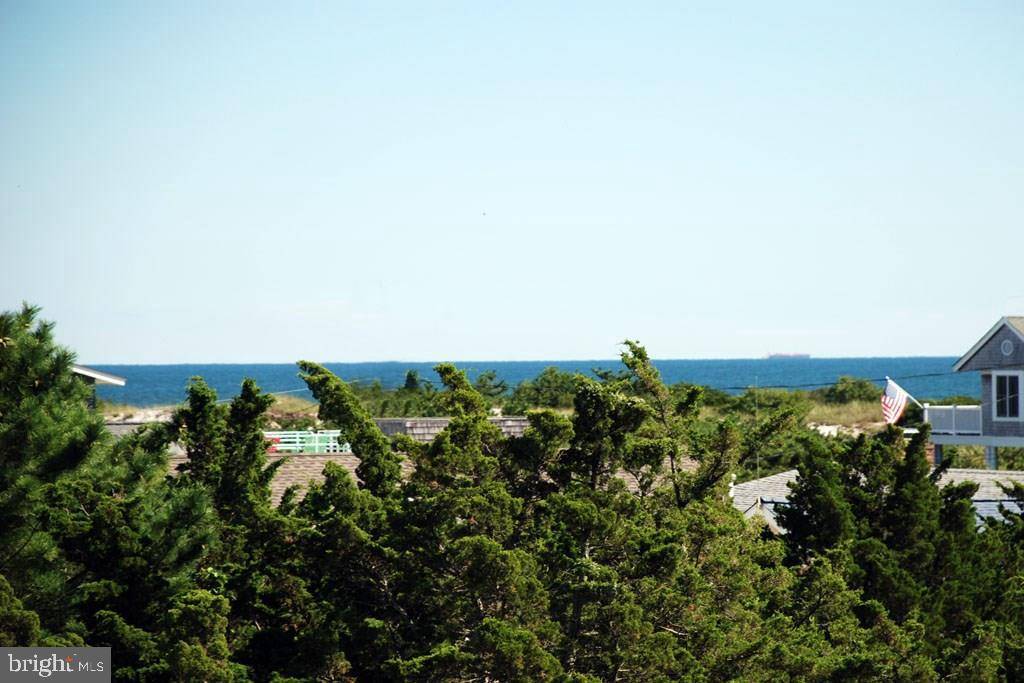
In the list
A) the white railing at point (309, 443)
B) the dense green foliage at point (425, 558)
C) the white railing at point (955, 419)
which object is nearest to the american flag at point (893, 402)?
the white railing at point (955, 419)

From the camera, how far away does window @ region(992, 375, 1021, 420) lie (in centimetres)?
4009

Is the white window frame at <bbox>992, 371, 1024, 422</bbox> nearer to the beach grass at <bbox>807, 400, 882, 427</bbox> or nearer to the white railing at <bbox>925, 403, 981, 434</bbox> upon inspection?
the white railing at <bbox>925, 403, 981, 434</bbox>

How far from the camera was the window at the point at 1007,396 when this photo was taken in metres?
40.1

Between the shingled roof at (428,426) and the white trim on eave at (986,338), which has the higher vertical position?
the white trim on eave at (986,338)

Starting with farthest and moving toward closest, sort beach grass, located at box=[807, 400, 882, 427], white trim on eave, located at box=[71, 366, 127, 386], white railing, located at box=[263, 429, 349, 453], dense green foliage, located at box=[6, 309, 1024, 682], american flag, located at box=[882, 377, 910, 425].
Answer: beach grass, located at box=[807, 400, 882, 427]
american flag, located at box=[882, 377, 910, 425]
white trim on eave, located at box=[71, 366, 127, 386]
white railing, located at box=[263, 429, 349, 453]
dense green foliage, located at box=[6, 309, 1024, 682]

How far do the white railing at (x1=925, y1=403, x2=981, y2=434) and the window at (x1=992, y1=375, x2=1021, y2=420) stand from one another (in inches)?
29.8

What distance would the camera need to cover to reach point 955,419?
1635 inches

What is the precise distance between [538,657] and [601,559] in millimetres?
1869

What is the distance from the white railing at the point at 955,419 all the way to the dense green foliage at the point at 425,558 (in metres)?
25.3

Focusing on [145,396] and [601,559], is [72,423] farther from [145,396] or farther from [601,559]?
[145,396]

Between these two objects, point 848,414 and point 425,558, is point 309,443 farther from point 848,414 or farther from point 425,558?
point 848,414

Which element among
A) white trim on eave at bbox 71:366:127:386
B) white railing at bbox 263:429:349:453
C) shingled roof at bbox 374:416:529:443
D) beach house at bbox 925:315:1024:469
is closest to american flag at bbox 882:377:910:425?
beach house at bbox 925:315:1024:469

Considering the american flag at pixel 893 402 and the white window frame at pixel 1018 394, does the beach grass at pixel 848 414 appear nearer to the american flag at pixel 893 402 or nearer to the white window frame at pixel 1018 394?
the white window frame at pixel 1018 394

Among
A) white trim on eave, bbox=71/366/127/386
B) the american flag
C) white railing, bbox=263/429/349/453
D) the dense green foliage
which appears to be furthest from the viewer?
the american flag
